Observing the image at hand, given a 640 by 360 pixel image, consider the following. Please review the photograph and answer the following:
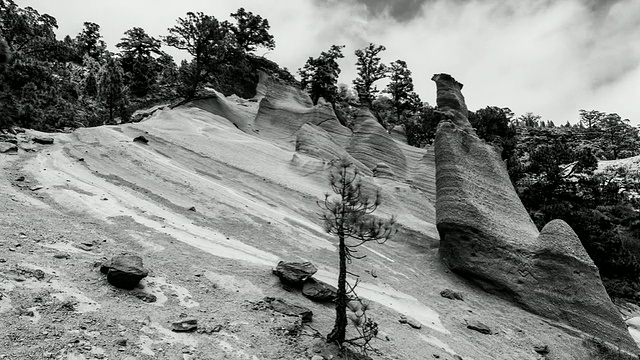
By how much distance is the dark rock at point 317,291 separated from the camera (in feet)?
28.0

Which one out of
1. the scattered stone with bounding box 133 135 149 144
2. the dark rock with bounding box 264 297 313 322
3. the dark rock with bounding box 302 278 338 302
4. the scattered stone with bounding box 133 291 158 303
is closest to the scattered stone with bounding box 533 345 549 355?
the dark rock with bounding box 302 278 338 302

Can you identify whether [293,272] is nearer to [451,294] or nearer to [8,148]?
[451,294]

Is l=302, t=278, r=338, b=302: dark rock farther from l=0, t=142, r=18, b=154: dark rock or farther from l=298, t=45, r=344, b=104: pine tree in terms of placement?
l=298, t=45, r=344, b=104: pine tree

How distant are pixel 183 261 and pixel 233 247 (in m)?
1.85

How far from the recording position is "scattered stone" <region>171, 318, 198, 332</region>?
19.9 ft

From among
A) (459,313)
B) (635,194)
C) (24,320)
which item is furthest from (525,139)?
(24,320)

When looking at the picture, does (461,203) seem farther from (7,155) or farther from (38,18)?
(38,18)

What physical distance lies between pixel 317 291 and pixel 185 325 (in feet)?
10.8

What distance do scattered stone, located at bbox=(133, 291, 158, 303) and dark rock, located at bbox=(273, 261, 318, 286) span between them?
282cm

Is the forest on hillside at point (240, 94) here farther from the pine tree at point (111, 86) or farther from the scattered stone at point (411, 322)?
the scattered stone at point (411, 322)

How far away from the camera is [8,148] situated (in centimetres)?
1318

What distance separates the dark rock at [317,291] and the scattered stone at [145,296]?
320 cm

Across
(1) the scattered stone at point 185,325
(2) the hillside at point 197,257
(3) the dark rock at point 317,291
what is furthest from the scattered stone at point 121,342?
(3) the dark rock at point 317,291

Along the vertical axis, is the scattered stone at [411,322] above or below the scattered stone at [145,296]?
above
